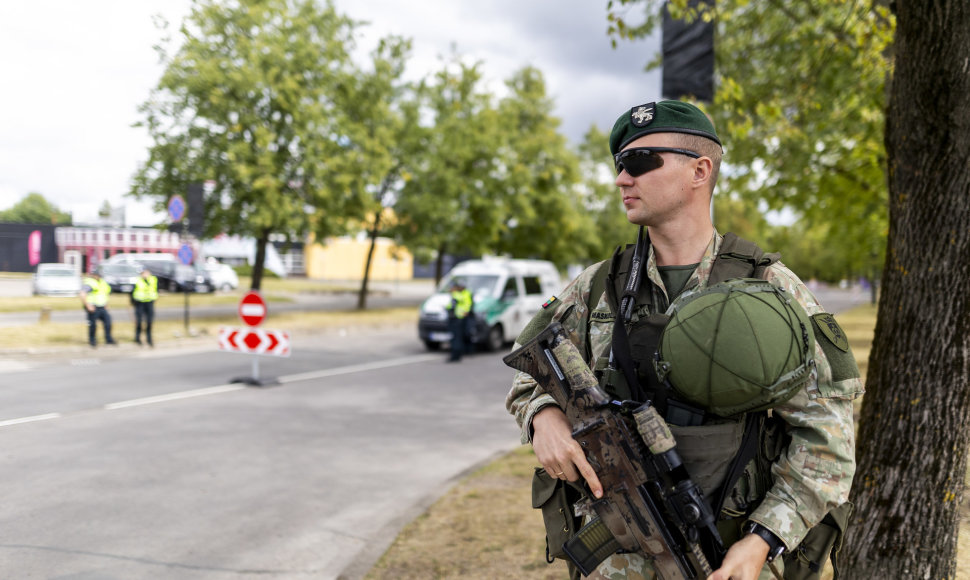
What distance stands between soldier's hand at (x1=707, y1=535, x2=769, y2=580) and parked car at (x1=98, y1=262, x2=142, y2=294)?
45.8 ft

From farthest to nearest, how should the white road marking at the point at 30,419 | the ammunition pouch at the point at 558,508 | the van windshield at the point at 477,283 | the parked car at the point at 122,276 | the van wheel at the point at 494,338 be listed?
1. the van windshield at the point at 477,283
2. the van wheel at the point at 494,338
3. the parked car at the point at 122,276
4. the white road marking at the point at 30,419
5. the ammunition pouch at the point at 558,508

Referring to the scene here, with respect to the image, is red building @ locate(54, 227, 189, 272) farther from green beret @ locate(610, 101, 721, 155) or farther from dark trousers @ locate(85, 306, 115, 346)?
dark trousers @ locate(85, 306, 115, 346)

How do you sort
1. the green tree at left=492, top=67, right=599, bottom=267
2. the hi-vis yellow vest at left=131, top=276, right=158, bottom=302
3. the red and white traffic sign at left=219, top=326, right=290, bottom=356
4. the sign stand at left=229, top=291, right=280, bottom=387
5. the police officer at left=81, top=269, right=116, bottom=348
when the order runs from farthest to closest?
the green tree at left=492, top=67, right=599, bottom=267 → the hi-vis yellow vest at left=131, top=276, right=158, bottom=302 → the police officer at left=81, top=269, right=116, bottom=348 → the red and white traffic sign at left=219, top=326, right=290, bottom=356 → the sign stand at left=229, top=291, right=280, bottom=387

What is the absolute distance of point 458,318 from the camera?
1320 cm

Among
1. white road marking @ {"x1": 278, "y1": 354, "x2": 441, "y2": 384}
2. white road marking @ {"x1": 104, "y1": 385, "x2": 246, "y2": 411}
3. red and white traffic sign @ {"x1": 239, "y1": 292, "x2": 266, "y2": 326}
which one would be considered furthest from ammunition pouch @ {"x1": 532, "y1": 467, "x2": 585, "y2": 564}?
red and white traffic sign @ {"x1": 239, "y1": 292, "x2": 266, "y2": 326}

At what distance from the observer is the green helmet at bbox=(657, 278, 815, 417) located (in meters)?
1.57

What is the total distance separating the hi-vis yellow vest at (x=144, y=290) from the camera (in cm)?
1332

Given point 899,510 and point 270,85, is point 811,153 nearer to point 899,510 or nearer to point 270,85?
point 899,510

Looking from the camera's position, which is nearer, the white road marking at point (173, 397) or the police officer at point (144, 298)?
the white road marking at point (173, 397)

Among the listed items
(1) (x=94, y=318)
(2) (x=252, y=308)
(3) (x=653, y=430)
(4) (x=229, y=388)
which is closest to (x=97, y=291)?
(1) (x=94, y=318)

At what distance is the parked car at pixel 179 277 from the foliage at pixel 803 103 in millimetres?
11380

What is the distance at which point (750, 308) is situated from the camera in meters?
1.61

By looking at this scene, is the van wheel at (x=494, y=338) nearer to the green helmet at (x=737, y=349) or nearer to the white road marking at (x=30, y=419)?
the white road marking at (x=30, y=419)

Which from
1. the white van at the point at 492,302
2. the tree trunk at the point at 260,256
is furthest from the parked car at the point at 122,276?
the tree trunk at the point at 260,256
